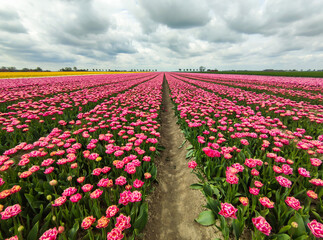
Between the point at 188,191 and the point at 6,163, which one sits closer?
the point at 6,163

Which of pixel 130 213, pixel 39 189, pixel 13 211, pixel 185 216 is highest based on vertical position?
pixel 13 211

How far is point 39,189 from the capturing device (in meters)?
2.56

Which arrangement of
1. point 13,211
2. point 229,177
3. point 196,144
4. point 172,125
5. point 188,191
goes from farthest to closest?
point 172,125, point 196,144, point 188,191, point 229,177, point 13,211

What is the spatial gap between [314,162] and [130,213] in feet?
12.0

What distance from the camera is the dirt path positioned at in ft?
8.19

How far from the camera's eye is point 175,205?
314 centimetres

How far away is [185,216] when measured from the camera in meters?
2.85

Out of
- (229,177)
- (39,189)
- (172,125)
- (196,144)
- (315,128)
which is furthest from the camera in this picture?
(172,125)

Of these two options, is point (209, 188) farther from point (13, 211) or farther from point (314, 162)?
point (13, 211)

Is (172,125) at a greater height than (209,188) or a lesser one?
lesser

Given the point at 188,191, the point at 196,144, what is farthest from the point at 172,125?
the point at 188,191

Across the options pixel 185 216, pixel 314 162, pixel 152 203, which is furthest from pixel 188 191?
pixel 314 162

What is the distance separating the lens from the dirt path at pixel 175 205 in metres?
2.50

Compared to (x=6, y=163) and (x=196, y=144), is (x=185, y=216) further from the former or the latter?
(x=6, y=163)
